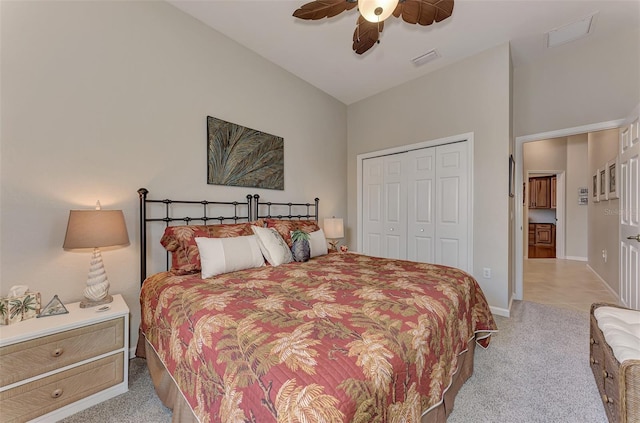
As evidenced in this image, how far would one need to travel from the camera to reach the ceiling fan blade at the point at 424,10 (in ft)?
5.47

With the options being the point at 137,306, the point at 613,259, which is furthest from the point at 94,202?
the point at 613,259

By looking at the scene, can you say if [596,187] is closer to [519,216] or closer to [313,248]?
[519,216]

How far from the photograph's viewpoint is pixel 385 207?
4117mm

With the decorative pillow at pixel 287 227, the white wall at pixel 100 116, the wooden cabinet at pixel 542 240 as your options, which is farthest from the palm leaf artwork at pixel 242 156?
the wooden cabinet at pixel 542 240

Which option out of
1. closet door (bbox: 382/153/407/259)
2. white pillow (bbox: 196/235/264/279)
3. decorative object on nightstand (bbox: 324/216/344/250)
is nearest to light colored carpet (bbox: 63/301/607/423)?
white pillow (bbox: 196/235/264/279)

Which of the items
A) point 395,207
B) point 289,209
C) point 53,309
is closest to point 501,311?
point 395,207

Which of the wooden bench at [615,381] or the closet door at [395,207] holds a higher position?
the closet door at [395,207]

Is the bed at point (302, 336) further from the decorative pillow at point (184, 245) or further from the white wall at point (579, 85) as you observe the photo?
the white wall at point (579, 85)

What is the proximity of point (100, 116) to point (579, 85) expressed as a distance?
494 centimetres

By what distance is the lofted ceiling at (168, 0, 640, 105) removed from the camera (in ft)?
8.05

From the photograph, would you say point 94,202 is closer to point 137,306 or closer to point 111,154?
point 111,154

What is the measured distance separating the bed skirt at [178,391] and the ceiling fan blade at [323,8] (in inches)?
92.3

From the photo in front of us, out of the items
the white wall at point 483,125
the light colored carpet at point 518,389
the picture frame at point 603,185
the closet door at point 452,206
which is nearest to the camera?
the light colored carpet at point 518,389

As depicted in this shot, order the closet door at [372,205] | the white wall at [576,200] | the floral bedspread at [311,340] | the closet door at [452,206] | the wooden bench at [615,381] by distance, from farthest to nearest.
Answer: the white wall at [576,200] → the closet door at [372,205] → the closet door at [452,206] → the wooden bench at [615,381] → the floral bedspread at [311,340]
